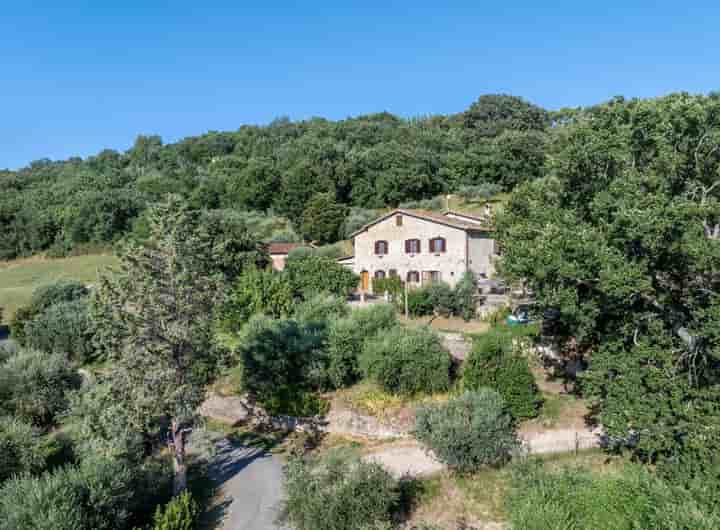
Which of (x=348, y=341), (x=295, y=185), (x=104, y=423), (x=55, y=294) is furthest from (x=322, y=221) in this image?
(x=104, y=423)

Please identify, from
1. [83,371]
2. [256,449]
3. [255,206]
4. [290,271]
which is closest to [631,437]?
[256,449]

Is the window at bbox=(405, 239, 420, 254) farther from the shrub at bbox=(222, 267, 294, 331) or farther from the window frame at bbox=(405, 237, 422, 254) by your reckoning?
the shrub at bbox=(222, 267, 294, 331)

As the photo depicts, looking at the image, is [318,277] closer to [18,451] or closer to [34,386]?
[34,386]

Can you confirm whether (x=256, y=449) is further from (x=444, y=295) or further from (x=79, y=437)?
(x=444, y=295)

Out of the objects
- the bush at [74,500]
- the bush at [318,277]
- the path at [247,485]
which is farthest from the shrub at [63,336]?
the bush at [74,500]

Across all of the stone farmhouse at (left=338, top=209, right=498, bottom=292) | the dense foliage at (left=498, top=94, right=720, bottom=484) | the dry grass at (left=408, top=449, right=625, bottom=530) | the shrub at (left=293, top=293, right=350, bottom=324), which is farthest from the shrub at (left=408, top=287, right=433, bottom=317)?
the dry grass at (left=408, top=449, right=625, bottom=530)

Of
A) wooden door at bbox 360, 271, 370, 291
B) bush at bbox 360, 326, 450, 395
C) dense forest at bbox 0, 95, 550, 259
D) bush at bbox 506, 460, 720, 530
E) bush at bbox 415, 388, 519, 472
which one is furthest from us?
dense forest at bbox 0, 95, 550, 259
